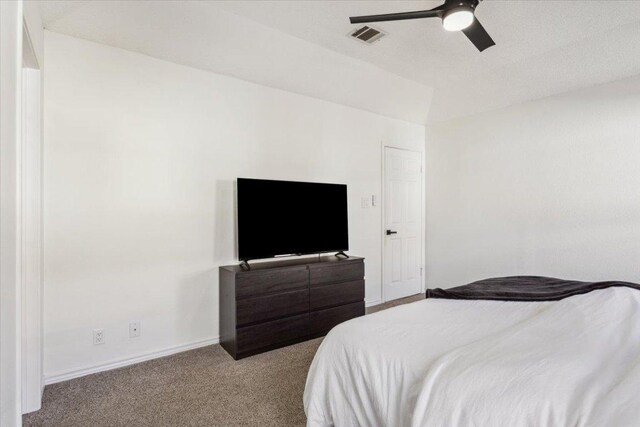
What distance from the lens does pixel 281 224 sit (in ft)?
10.2

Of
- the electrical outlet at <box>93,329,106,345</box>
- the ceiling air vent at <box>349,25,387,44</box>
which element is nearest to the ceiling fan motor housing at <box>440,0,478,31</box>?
the ceiling air vent at <box>349,25,387,44</box>

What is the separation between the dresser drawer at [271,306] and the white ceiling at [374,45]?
6.65 feet

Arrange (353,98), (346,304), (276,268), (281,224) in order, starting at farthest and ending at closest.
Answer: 1. (353,98)
2. (346,304)
3. (281,224)
4. (276,268)

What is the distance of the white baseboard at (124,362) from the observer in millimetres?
2324

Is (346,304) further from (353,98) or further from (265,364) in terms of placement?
(353,98)

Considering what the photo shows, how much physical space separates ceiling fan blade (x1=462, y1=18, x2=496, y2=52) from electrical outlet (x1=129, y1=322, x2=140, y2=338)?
10.2ft

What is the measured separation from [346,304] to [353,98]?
7.45ft

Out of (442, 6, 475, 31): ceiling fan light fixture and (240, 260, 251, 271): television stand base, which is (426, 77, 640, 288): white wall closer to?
(442, 6, 475, 31): ceiling fan light fixture

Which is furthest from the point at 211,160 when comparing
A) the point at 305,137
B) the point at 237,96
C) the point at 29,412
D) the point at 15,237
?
the point at 29,412

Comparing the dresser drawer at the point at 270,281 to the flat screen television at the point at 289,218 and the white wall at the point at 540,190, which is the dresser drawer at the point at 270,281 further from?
the white wall at the point at 540,190

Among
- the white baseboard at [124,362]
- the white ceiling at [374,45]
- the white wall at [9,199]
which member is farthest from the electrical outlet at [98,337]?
the white ceiling at [374,45]

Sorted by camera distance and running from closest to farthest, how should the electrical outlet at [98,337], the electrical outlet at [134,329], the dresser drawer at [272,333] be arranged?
the electrical outlet at [98,337] < the electrical outlet at [134,329] < the dresser drawer at [272,333]

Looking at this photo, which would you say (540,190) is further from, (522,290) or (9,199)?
(9,199)

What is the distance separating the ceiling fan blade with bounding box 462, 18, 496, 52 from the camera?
2.04 meters
